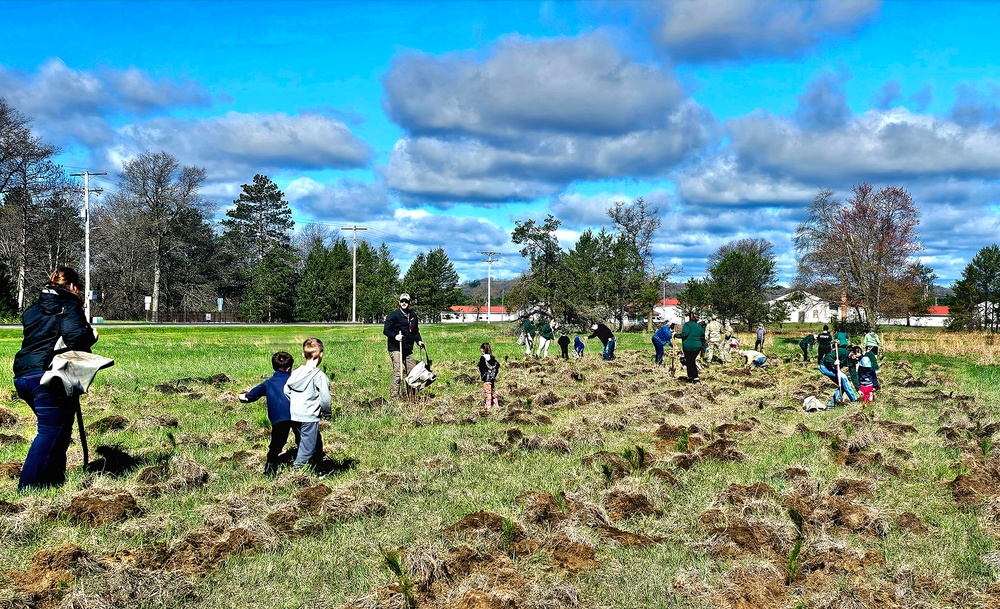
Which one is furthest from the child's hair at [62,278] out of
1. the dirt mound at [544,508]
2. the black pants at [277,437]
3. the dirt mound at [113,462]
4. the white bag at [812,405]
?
the white bag at [812,405]

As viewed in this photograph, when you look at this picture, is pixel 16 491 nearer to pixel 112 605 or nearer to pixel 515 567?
pixel 112 605

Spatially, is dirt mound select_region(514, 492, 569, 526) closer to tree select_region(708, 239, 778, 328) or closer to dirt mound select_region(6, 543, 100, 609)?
dirt mound select_region(6, 543, 100, 609)

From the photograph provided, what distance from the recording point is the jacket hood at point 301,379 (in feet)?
23.2

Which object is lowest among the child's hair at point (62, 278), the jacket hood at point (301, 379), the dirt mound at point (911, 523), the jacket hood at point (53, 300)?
the dirt mound at point (911, 523)

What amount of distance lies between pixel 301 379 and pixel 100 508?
2.10 meters

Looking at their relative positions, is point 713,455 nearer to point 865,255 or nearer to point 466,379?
point 466,379

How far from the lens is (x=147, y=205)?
2395 inches

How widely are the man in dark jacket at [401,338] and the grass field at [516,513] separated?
1.41m

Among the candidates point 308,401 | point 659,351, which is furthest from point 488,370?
point 659,351

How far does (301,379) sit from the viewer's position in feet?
23.3

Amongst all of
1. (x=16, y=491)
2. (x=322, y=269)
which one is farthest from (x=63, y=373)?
(x=322, y=269)

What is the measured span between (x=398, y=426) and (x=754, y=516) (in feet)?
19.4

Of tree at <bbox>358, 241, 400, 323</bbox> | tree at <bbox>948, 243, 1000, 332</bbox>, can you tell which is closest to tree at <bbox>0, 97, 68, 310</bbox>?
tree at <bbox>358, 241, 400, 323</bbox>

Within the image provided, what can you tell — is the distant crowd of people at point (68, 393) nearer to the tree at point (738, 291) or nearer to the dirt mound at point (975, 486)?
the dirt mound at point (975, 486)
